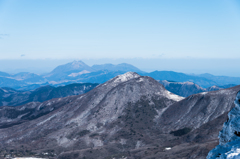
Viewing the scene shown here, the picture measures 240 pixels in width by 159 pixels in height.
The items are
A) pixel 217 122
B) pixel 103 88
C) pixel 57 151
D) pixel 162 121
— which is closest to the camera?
pixel 217 122

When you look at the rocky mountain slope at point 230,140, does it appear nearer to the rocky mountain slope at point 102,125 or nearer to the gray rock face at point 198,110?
the rocky mountain slope at point 102,125

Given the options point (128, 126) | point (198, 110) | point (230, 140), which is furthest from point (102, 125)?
point (230, 140)

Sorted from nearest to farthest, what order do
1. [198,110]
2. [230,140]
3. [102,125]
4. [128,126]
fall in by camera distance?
[230,140] → [198,110] → [128,126] → [102,125]

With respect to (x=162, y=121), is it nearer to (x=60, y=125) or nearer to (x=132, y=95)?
(x=132, y=95)

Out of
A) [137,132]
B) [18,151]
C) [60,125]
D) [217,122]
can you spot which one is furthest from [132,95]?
[18,151]

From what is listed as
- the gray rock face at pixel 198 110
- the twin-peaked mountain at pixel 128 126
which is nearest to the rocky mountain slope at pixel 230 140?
the twin-peaked mountain at pixel 128 126

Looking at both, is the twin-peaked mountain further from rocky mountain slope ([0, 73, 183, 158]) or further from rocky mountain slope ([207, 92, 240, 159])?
rocky mountain slope ([207, 92, 240, 159])

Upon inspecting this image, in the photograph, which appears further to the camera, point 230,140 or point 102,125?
point 102,125

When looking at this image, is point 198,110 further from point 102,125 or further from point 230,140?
point 230,140

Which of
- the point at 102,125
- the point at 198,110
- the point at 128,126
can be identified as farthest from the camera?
the point at 102,125

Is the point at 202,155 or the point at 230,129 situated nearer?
the point at 230,129
